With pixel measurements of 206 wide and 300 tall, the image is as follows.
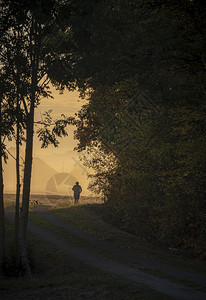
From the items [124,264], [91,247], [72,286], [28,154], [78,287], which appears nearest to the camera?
[78,287]

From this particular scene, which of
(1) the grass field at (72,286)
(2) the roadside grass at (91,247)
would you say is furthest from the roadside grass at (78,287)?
(2) the roadside grass at (91,247)

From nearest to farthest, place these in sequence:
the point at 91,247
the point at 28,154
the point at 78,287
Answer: the point at 78,287, the point at 28,154, the point at 91,247

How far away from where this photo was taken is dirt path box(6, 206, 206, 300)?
11880mm

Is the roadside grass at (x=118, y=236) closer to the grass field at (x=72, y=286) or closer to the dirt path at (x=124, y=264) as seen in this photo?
the dirt path at (x=124, y=264)

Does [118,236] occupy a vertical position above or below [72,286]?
above

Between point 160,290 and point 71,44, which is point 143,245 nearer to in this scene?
point 160,290

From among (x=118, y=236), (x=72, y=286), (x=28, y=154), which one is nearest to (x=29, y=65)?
(x=28, y=154)

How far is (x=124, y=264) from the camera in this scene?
1600 cm

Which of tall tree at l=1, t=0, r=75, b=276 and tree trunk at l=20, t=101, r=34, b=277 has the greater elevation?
tall tree at l=1, t=0, r=75, b=276

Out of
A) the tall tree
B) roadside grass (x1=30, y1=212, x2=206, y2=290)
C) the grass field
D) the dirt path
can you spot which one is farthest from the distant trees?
the grass field

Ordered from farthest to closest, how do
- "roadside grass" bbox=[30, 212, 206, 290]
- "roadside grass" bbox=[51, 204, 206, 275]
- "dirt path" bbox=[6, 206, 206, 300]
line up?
"roadside grass" bbox=[51, 204, 206, 275], "roadside grass" bbox=[30, 212, 206, 290], "dirt path" bbox=[6, 206, 206, 300]

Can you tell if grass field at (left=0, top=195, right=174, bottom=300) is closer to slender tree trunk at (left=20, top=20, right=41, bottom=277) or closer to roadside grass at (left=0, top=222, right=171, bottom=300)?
roadside grass at (left=0, top=222, right=171, bottom=300)

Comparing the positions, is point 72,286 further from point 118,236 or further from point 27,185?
point 118,236

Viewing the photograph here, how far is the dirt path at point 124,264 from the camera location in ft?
39.0
